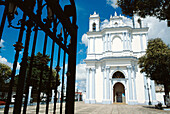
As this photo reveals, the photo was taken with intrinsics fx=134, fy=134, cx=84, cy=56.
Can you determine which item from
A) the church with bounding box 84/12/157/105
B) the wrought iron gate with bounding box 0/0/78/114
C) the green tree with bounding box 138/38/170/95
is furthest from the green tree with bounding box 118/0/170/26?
the church with bounding box 84/12/157/105

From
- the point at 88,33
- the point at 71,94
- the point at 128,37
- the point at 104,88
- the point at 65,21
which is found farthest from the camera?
the point at 88,33

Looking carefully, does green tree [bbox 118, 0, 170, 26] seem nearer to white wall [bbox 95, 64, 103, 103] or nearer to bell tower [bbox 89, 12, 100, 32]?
white wall [bbox 95, 64, 103, 103]

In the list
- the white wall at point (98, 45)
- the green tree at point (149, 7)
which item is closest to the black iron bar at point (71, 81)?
the green tree at point (149, 7)

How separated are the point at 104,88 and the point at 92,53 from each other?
733 centimetres

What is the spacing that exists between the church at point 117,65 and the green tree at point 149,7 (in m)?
16.2

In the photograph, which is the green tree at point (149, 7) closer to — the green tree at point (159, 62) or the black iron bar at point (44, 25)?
the black iron bar at point (44, 25)

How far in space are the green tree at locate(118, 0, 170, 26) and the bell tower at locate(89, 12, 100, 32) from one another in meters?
20.5

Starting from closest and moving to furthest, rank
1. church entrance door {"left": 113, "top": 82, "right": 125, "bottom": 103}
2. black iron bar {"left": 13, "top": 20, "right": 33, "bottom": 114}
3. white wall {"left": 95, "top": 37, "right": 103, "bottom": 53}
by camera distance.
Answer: black iron bar {"left": 13, "top": 20, "right": 33, "bottom": 114} → church entrance door {"left": 113, "top": 82, "right": 125, "bottom": 103} → white wall {"left": 95, "top": 37, "right": 103, "bottom": 53}

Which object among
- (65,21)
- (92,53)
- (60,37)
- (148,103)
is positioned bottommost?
(148,103)

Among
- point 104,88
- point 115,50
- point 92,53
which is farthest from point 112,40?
point 104,88

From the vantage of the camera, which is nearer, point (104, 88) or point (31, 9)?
point (31, 9)

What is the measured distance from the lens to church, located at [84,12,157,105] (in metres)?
22.3

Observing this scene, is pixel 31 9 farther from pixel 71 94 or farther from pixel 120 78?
pixel 120 78

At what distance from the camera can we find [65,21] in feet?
6.64
